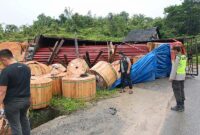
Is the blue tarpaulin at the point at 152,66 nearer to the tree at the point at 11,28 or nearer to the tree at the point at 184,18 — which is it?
the tree at the point at 11,28

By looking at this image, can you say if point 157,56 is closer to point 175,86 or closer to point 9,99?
point 175,86

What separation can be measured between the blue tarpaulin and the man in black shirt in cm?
816

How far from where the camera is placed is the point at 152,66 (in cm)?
1608

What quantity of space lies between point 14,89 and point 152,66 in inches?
436

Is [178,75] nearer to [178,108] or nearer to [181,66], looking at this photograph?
[181,66]

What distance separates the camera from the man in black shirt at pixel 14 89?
5.68m

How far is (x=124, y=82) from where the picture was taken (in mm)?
13695

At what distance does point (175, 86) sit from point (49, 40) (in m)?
10.6

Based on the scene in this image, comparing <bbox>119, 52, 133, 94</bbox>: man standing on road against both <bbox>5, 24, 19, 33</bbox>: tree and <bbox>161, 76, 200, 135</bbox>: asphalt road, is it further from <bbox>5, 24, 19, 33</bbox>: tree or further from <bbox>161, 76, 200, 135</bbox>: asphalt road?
<bbox>5, 24, 19, 33</bbox>: tree

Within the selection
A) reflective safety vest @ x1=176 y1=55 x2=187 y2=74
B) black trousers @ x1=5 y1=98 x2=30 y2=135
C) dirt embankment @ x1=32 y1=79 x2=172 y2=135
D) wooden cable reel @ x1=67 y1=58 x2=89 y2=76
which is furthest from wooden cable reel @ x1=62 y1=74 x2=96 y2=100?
black trousers @ x1=5 y1=98 x2=30 y2=135

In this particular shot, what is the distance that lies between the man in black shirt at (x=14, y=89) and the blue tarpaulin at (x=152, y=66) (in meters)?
8.16

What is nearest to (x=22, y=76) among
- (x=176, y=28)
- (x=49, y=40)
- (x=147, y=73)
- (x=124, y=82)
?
(x=124, y=82)

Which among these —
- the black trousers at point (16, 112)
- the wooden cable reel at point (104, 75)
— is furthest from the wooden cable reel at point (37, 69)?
the black trousers at point (16, 112)

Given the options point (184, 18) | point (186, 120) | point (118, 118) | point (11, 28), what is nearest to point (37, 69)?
point (118, 118)
